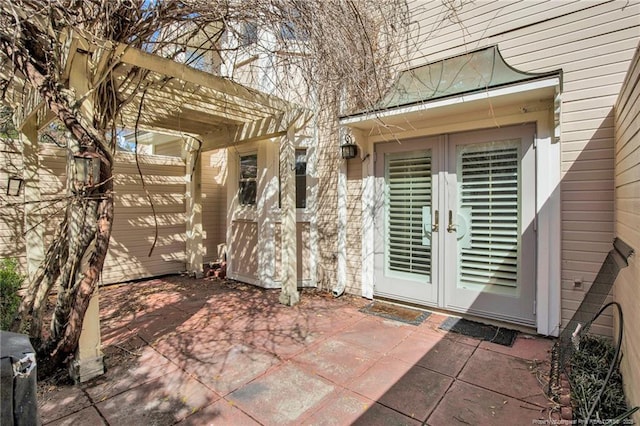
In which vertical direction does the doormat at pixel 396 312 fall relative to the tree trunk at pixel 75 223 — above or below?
below

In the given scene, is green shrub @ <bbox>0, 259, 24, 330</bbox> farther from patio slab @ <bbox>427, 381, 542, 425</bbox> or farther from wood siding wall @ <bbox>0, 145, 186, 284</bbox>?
patio slab @ <bbox>427, 381, 542, 425</bbox>

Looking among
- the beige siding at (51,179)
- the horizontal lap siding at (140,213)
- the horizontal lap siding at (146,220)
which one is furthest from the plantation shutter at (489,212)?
the beige siding at (51,179)

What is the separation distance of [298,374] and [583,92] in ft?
12.3

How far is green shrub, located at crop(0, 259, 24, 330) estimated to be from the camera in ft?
11.3

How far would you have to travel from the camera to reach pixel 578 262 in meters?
3.08

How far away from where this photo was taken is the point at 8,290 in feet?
12.6

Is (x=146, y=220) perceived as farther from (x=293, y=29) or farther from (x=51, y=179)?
(x=293, y=29)

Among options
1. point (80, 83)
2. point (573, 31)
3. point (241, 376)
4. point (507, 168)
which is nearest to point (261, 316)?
point (241, 376)

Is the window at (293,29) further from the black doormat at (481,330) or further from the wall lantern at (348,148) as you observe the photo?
the black doormat at (481,330)

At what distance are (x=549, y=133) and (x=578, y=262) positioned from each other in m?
1.32

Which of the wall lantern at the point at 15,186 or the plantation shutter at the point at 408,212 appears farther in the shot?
the plantation shutter at the point at 408,212

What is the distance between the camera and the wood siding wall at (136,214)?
478 centimetres

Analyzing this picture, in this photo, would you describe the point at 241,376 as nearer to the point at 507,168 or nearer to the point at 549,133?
the point at 507,168

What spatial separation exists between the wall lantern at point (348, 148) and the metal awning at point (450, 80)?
398 millimetres
